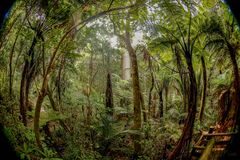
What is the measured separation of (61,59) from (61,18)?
1.77m

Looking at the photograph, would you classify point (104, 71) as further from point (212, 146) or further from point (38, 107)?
point (212, 146)

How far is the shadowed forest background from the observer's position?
514cm

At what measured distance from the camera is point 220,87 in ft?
23.1

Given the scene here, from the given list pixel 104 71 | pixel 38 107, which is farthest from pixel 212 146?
pixel 104 71

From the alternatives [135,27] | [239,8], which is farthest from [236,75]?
[135,27]

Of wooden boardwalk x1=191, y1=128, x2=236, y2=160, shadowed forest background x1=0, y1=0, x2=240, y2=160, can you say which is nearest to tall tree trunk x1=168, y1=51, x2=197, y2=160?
shadowed forest background x1=0, y1=0, x2=240, y2=160

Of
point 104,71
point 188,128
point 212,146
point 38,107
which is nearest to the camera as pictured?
point 38,107

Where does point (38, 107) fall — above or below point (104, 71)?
below

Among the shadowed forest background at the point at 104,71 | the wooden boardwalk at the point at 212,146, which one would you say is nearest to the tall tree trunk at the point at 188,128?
the shadowed forest background at the point at 104,71

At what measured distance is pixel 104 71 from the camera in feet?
32.6

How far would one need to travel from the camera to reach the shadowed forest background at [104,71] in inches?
203

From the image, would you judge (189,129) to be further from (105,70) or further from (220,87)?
(105,70)

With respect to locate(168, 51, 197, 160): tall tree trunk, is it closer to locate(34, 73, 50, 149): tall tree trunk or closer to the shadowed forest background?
the shadowed forest background

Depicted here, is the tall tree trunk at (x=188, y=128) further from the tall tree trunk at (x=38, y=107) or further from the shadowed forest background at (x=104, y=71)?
the tall tree trunk at (x=38, y=107)
